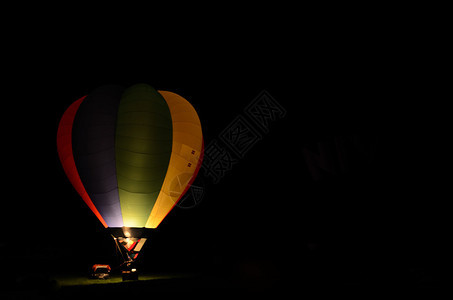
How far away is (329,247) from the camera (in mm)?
8133

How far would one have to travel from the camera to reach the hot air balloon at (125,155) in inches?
239

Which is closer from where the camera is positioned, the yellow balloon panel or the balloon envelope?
the balloon envelope

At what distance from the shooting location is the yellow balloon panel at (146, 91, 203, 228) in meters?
6.51

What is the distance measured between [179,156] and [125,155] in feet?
3.26

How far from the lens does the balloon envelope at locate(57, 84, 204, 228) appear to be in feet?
20.0

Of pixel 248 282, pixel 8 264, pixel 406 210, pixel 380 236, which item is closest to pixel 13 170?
pixel 8 264

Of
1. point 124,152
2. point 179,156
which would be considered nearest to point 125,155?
point 124,152

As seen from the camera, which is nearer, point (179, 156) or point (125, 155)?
point (125, 155)

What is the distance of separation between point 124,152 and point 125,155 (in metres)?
0.06

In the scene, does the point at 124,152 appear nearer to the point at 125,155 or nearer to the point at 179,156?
the point at 125,155

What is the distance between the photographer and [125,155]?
6055mm

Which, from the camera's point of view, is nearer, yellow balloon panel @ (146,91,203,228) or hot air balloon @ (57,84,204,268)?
hot air balloon @ (57,84,204,268)

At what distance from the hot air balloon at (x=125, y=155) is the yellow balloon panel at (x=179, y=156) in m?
0.02

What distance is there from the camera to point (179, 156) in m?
6.52
